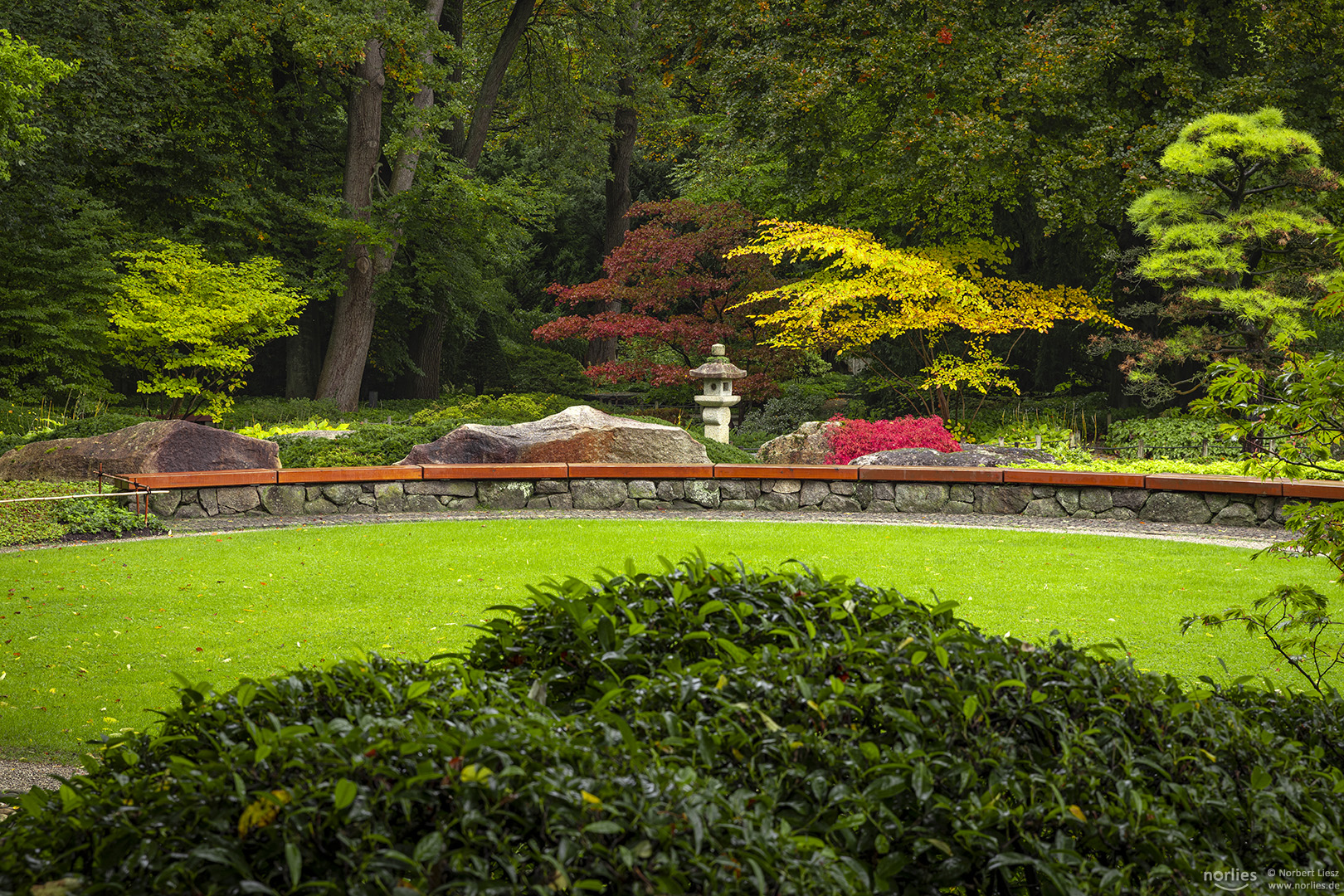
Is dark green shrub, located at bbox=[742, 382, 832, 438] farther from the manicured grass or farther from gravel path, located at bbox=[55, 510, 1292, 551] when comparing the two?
the manicured grass

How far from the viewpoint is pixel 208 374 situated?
1662cm

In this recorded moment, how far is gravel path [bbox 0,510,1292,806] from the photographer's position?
7.84m

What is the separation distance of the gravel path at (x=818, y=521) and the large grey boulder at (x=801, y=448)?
168 inches

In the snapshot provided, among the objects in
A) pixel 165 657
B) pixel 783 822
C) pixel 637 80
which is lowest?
pixel 165 657

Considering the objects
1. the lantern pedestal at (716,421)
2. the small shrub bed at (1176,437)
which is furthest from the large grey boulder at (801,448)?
the small shrub bed at (1176,437)

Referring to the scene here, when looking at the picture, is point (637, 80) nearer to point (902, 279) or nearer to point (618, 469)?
point (902, 279)

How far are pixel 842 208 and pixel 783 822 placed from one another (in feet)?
57.4

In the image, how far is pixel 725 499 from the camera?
944 cm

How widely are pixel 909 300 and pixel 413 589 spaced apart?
37.9 ft

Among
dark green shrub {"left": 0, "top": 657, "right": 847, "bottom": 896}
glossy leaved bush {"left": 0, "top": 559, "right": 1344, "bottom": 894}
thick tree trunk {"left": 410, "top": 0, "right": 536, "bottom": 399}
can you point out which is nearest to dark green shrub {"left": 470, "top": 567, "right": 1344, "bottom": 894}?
glossy leaved bush {"left": 0, "top": 559, "right": 1344, "bottom": 894}

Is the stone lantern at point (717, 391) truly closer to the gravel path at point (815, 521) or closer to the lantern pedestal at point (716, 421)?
the lantern pedestal at point (716, 421)

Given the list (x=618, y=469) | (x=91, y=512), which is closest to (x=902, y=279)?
(x=618, y=469)

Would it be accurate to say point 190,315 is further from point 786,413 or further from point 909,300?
point 909,300

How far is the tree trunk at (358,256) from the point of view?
17172 millimetres
